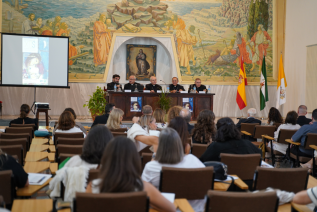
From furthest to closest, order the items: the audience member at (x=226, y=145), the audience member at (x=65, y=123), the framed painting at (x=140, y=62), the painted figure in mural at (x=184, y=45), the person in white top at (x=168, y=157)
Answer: the framed painting at (x=140, y=62) → the painted figure in mural at (x=184, y=45) → the audience member at (x=65, y=123) → the audience member at (x=226, y=145) → the person in white top at (x=168, y=157)

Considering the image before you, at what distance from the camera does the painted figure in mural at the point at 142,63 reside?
47.6ft

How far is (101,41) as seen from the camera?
13.7m

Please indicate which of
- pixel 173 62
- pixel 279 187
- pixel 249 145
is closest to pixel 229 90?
pixel 173 62

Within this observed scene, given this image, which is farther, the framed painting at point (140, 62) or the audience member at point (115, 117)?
the framed painting at point (140, 62)

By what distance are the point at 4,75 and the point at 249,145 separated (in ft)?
31.9

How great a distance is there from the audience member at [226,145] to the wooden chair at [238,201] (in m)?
1.65

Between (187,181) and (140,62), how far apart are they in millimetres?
12254

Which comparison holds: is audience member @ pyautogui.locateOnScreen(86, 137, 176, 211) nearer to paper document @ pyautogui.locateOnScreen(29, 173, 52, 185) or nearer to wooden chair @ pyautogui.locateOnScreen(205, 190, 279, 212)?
wooden chair @ pyautogui.locateOnScreen(205, 190, 279, 212)

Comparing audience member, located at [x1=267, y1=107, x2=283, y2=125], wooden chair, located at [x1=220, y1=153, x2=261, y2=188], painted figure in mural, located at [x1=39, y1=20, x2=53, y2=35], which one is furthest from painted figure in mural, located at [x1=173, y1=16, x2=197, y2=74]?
wooden chair, located at [x1=220, y1=153, x2=261, y2=188]

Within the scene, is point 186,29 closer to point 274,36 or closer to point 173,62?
point 173,62

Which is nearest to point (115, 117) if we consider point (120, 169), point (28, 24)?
point (120, 169)

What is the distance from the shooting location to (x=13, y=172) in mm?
2572

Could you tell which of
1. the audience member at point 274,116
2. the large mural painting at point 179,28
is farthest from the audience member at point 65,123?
the large mural painting at point 179,28

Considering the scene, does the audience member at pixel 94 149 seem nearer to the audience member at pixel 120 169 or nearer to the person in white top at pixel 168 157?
the person in white top at pixel 168 157
